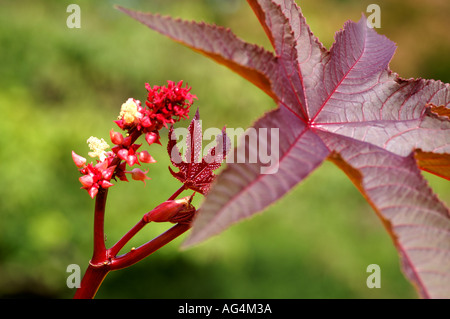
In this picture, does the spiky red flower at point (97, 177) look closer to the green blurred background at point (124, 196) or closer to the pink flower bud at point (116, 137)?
the pink flower bud at point (116, 137)

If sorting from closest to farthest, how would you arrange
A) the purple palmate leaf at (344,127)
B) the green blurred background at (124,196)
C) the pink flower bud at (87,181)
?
the purple palmate leaf at (344,127)
the pink flower bud at (87,181)
the green blurred background at (124,196)

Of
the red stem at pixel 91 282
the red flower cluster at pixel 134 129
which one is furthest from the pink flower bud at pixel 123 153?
the red stem at pixel 91 282

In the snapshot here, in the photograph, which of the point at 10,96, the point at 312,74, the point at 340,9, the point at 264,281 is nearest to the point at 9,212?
the point at 10,96

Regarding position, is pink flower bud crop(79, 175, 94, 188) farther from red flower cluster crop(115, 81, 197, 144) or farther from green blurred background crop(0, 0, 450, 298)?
green blurred background crop(0, 0, 450, 298)

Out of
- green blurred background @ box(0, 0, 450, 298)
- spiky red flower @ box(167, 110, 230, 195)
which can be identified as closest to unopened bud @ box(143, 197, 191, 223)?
spiky red flower @ box(167, 110, 230, 195)

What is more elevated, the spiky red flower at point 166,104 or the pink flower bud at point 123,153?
the spiky red flower at point 166,104

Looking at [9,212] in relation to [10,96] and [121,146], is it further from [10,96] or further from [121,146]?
[121,146]

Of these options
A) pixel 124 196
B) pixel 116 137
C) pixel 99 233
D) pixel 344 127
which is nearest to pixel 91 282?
pixel 99 233
